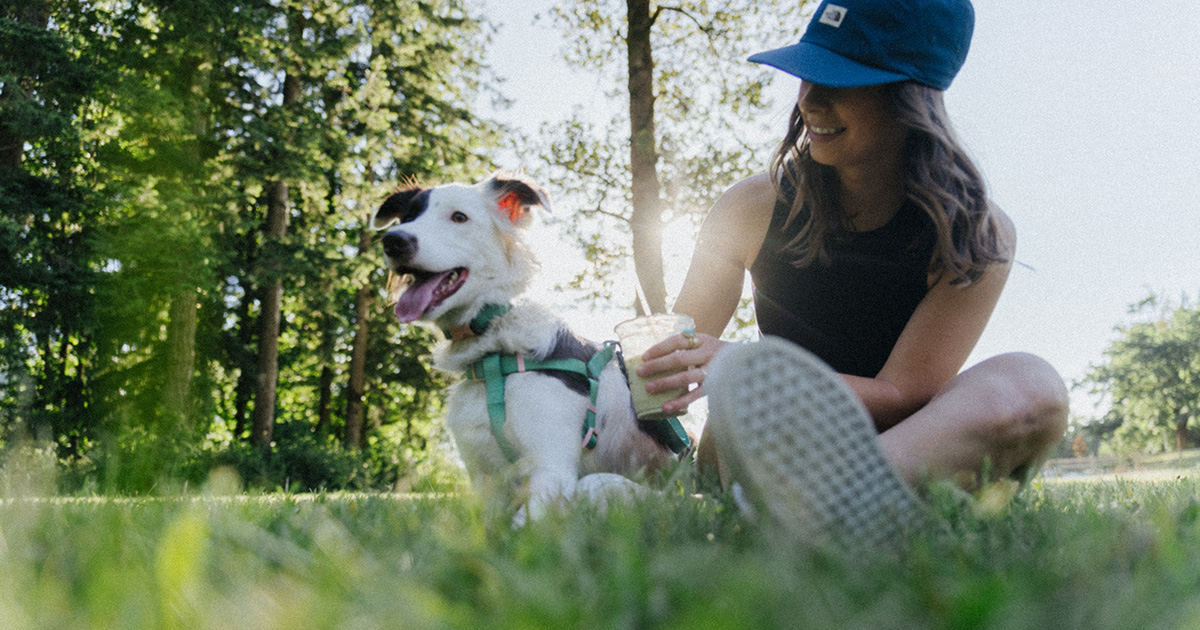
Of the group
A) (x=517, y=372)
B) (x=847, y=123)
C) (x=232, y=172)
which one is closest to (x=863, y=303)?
(x=847, y=123)

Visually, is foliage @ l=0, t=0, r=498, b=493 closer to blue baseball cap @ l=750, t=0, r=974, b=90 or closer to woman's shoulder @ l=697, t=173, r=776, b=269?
woman's shoulder @ l=697, t=173, r=776, b=269

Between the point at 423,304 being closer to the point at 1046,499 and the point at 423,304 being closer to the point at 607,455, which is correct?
the point at 607,455

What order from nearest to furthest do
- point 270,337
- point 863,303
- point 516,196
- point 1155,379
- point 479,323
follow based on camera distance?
1. point 863,303
2. point 479,323
3. point 516,196
4. point 270,337
5. point 1155,379

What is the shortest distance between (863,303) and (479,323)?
1614mm

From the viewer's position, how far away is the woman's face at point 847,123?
8.49 ft

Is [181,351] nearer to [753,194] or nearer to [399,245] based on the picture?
[399,245]

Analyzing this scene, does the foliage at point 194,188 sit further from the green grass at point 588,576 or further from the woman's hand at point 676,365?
the green grass at point 588,576

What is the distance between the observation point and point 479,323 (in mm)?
3318

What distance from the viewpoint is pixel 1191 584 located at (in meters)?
0.93

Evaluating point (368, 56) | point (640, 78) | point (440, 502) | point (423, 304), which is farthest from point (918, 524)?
point (368, 56)

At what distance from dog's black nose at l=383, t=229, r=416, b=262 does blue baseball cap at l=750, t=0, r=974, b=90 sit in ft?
5.56

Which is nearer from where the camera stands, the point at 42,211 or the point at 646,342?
the point at 646,342

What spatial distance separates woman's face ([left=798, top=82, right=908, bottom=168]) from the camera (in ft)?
8.49

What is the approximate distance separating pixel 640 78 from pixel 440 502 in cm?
914
